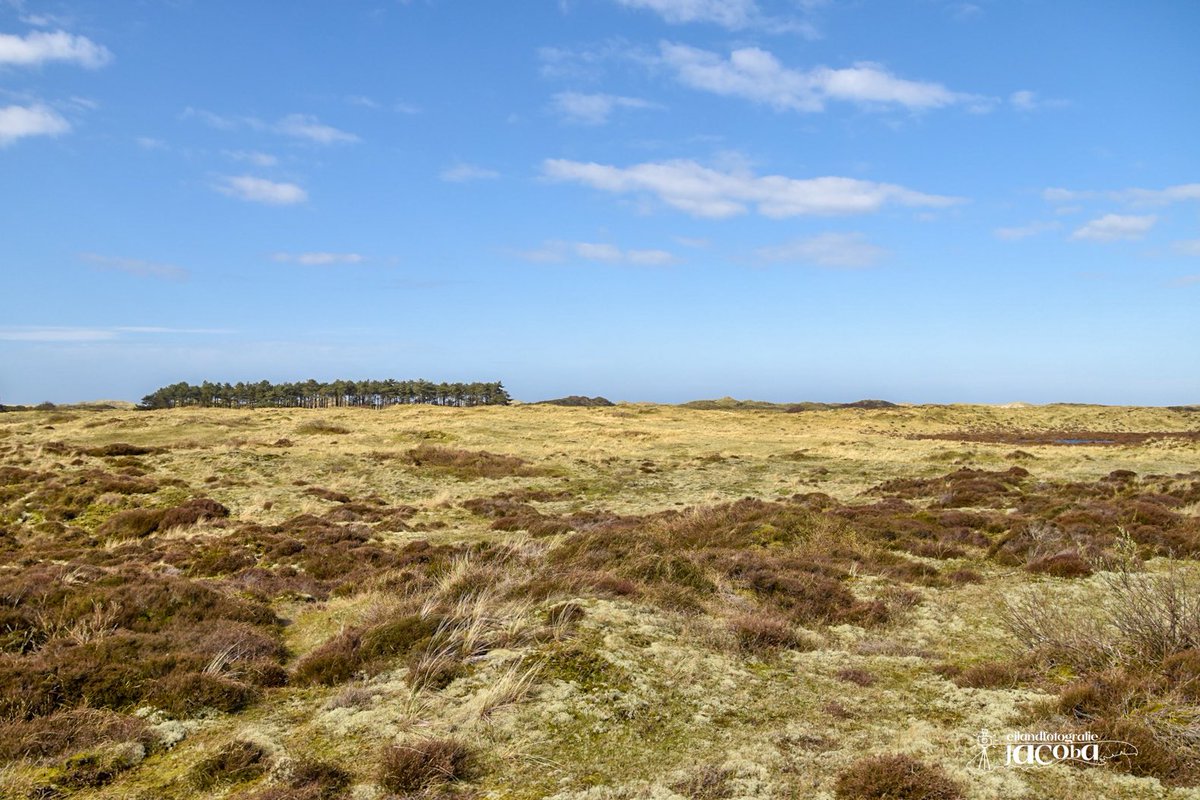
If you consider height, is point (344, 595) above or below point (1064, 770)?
below

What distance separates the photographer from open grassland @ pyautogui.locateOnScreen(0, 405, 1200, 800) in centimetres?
604

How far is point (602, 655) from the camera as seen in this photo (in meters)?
8.57

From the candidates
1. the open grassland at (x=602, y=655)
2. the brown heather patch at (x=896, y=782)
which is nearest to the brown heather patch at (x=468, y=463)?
the open grassland at (x=602, y=655)

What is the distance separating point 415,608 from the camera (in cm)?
1031

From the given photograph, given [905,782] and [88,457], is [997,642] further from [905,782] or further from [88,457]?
[88,457]

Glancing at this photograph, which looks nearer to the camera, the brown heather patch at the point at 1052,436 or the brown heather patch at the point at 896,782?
the brown heather patch at the point at 896,782

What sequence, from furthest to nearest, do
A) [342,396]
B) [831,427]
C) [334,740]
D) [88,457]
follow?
[342,396] < [831,427] < [88,457] < [334,740]

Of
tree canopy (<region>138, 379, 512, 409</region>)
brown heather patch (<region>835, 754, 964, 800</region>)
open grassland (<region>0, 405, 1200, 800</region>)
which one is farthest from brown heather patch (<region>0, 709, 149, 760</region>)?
tree canopy (<region>138, 379, 512, 409</region>)

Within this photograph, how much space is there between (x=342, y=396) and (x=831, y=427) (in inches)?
3757

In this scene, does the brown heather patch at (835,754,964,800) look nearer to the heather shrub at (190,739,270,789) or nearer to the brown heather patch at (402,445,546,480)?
the heather shrub at (190,739,270,789)

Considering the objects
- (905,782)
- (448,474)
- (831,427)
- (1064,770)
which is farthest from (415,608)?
(831,427)

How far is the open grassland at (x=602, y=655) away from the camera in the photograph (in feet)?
19.8

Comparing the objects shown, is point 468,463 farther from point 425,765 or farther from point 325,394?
point 325,394

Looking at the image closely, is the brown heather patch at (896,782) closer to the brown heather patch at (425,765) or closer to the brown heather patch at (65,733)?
the brown heather patch at (425,765)
